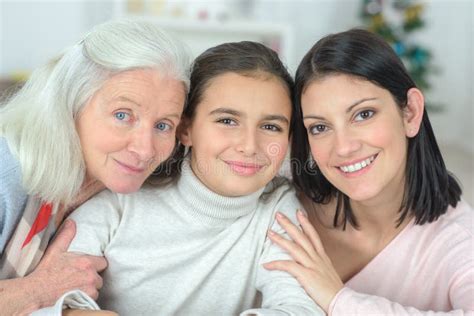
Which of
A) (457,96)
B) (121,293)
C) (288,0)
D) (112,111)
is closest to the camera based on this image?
(112,111)

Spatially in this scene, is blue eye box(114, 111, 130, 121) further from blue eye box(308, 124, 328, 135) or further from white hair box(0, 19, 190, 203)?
blue eye box(308, 124, 328, 135)

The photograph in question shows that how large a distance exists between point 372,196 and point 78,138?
704 millimetres

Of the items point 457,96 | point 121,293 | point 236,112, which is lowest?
point 457,96

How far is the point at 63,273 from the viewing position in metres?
1.23

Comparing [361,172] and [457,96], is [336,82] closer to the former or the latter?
[361,172]

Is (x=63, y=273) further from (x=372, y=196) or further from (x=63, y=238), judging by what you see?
(x=372, y=196)

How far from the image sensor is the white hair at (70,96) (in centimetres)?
123

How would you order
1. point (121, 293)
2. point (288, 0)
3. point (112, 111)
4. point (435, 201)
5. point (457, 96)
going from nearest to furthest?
1. point (112, 111)
2. point (121, 293)
3. point (435, 201)
4. point (288, 0)
5. point (457, 96)

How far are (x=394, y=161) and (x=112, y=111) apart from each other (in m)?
A: 0.68

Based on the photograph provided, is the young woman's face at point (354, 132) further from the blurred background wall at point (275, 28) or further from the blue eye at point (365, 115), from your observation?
the blurred background wall at point (275, 28)

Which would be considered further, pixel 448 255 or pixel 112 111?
pixel 448 255

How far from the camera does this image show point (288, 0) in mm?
4879

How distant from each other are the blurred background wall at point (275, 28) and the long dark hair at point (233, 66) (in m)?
2.42

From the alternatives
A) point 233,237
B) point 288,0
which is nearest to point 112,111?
point 233,237
